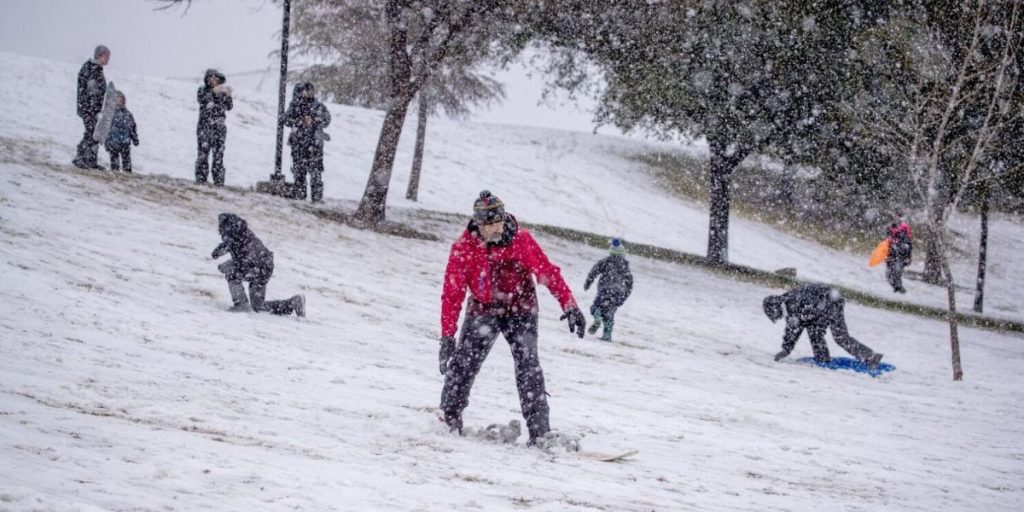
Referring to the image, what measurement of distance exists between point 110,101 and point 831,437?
46.4ft

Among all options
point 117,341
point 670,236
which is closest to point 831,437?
point 117,341

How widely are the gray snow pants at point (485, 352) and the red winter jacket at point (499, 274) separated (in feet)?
0.33

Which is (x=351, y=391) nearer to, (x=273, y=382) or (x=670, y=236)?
(x=273, y=382)

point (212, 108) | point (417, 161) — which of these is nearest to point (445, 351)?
point (212, 108)

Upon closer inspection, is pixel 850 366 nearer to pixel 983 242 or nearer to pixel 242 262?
pixel 242 262

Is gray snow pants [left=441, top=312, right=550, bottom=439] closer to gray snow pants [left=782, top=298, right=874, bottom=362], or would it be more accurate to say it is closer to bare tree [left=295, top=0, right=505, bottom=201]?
gray snow pants [left=782, top=298, right=874, bottom=362]

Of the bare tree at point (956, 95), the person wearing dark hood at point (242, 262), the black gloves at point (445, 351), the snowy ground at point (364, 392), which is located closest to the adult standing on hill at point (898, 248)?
the bare tree at point (956, 95)

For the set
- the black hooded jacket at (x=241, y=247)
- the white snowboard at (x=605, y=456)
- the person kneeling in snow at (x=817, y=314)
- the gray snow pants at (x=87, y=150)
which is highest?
the gray snow pants at (x=87, y=150)

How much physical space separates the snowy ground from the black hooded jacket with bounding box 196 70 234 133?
1333mm

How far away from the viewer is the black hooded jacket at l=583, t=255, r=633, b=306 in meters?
13.0

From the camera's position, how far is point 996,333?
22.2 metres

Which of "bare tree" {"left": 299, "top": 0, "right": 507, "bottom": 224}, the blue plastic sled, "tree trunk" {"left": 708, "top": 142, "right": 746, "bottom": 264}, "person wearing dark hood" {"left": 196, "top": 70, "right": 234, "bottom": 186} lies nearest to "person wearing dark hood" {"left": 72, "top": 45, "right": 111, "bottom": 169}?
"person wearing dark hood" {"left": 196, "top": 70, "right": 234, "bottom": 186}

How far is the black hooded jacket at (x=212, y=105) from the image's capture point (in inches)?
676

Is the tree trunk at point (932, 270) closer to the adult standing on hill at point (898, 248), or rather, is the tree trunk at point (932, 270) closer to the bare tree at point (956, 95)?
the adult standing on hill at point (898, 248)
